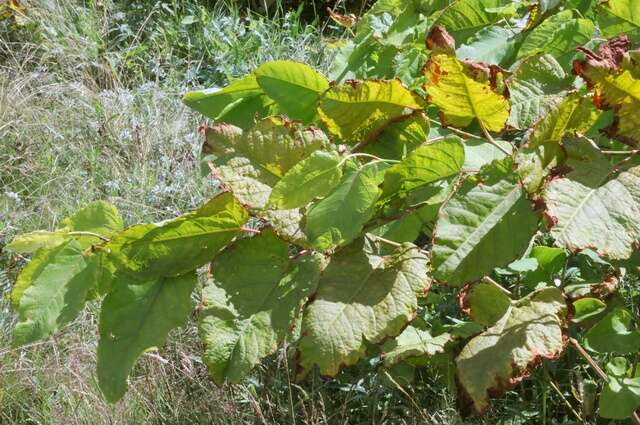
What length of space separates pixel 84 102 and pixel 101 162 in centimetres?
56

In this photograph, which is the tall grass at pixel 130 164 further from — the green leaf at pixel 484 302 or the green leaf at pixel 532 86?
the green leaf at pixel 532 86

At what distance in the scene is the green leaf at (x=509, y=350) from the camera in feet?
3.98

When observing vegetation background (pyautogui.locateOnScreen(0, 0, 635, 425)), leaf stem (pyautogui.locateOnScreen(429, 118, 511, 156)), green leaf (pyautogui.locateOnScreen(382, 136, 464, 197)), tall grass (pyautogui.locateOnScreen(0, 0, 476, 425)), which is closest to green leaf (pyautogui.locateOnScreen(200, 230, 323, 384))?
green leaf (pyautogui.locateOnScreen(382, 136, 464, 197))

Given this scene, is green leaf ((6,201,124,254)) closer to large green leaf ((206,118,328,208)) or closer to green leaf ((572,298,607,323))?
large green leaf ((206,118,328,208))

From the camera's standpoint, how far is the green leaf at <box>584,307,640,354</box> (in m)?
1.66

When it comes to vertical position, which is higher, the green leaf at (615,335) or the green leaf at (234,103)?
the green leaf at (234,103)

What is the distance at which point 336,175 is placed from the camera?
3.84ft

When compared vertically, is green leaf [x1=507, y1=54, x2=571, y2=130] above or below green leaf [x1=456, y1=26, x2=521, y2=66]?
above

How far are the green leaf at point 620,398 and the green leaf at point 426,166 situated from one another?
2.04 ft

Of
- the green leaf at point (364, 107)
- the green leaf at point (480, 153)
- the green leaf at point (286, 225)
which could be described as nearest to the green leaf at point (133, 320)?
the green leaf at point (286, 225)

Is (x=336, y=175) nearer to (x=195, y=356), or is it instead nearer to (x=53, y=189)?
(x=195, y=356)

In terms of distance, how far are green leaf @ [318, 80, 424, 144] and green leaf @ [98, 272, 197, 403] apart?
28 cm

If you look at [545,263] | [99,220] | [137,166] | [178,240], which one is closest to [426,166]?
[178,240]

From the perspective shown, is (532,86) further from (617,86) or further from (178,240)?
(178,240)
